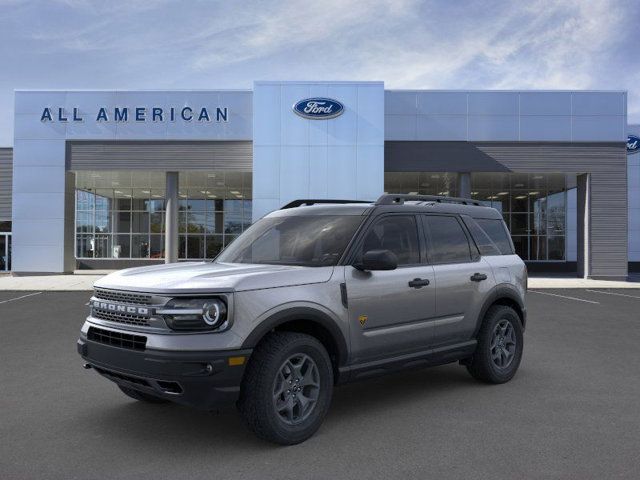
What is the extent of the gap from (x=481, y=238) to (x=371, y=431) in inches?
107

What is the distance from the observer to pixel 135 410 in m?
5.04

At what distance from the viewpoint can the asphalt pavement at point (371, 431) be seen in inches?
146

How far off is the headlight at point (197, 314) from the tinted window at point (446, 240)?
240 centimetres

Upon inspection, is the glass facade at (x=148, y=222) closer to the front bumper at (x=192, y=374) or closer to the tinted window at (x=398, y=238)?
the tinted window at (x=398, y=238)

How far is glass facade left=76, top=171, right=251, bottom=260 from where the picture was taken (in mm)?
33188

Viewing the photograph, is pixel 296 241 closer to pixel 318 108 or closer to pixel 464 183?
pixel 318 108

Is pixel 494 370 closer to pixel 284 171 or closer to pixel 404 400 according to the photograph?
pixel 404 400

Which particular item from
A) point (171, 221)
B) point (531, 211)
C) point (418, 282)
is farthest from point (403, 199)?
point (531, 211)

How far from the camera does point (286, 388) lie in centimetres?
414

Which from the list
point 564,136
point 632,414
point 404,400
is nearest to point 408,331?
point 404,400

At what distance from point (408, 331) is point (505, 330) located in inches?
70.4

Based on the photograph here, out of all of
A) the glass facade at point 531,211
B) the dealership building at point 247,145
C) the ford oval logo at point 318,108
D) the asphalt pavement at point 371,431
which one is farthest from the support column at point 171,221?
the asphalt pavement at point 371,431

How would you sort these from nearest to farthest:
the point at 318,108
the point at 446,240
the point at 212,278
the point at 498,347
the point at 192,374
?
the point at 192,374
the point at 212,278
the point at 446,240
the point at 498,347
the point at 318,108

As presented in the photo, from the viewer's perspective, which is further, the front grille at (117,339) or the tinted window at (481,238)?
the tinted window at (481,238)
